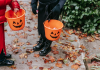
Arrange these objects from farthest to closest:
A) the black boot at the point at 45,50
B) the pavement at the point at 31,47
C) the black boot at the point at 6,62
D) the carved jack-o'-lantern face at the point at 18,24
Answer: the black boot at the point at 45,50 < the pavement at the point at 31,47 < the black boot at the point at 6,62 < the carved jack-o'-lantern face at the point at 18,24

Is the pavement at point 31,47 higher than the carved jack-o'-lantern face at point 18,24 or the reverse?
the reverse

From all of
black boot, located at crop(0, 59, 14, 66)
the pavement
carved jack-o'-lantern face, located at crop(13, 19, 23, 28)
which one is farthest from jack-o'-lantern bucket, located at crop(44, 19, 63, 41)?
black boot, located at crop(0, 59, 14, 66)

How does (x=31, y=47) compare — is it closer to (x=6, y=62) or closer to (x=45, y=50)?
(x=45, y=50)

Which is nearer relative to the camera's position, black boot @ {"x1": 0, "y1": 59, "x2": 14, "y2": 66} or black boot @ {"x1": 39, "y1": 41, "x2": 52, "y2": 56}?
black boot @ {"x1": 0, "y1": 59, "x2": 14, "y2": 66}

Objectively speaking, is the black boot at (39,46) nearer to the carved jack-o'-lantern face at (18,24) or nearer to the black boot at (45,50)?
the black boot at (45,50)

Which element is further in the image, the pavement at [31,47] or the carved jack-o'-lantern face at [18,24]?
the pavement at [31,47]

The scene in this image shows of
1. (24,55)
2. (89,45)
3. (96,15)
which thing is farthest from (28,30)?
(96,15)

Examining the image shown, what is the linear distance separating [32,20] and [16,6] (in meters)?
2.51

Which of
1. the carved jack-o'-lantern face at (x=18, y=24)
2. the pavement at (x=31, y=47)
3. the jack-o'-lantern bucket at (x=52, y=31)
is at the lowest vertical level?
the pavement at (x=31, y=47)

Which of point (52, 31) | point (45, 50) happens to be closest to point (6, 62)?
point (45, 50)

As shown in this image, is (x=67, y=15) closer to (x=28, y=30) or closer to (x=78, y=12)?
(x=78, y=12)

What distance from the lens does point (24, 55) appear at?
2.93m

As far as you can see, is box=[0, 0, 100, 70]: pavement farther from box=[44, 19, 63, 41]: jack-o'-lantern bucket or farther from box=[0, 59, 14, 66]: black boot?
box=[44, 19, 63, 41]: jack-o'-lantern bucket

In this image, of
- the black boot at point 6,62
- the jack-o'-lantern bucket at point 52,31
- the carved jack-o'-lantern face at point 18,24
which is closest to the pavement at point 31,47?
the black boot at point 6,62
